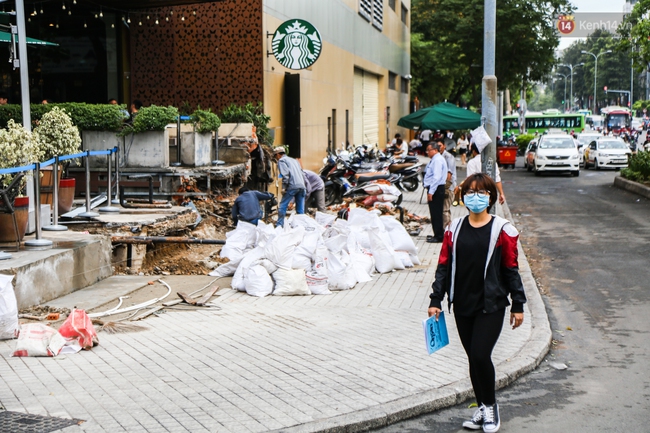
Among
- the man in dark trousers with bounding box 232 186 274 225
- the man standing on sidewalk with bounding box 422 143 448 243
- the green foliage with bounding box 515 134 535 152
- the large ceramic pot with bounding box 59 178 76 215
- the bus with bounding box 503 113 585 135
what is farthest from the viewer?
the bus with bounding box 503 113 585 135

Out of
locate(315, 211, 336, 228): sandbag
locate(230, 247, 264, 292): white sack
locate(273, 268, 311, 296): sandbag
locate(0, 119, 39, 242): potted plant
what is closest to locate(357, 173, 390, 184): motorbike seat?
locate(315, 211, 336, 228): sandbag

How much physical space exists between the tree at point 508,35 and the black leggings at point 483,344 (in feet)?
143

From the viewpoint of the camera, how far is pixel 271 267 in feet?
31.7

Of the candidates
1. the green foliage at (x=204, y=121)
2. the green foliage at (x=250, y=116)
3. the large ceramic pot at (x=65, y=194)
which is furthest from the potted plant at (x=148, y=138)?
the large ceramic pot at (x=65, y=194)

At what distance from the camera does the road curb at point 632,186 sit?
2370cm

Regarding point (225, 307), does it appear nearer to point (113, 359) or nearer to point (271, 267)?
point (271, 267)

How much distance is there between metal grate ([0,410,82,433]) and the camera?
4934 millimetres

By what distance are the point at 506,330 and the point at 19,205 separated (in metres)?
5.55

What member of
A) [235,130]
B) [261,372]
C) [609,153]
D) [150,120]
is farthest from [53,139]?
[609,153]

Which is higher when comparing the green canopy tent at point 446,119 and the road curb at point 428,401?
the green canopy tent at point 446,119

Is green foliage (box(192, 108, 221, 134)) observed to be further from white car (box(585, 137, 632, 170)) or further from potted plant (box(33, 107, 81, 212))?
white car (box(585, 137, 632, 170))

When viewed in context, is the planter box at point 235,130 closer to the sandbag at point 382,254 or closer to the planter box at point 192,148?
the planter box at point 192,148

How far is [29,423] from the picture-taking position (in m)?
5.04

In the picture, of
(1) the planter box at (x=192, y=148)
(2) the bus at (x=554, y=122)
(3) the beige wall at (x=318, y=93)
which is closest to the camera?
(1) the planter box at (x=192, y=148)
